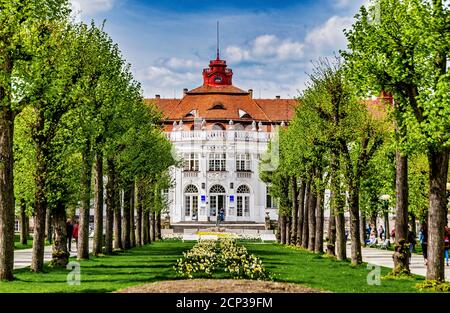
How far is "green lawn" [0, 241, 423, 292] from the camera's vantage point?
2207cm

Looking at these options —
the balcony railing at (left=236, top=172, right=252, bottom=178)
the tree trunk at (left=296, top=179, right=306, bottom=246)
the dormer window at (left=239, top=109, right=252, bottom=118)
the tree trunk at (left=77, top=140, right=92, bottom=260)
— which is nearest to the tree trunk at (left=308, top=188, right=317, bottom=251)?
the tree trunk at (left=296, top=179, right=306, bottom=246)

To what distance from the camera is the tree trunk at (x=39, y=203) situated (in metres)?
27.4

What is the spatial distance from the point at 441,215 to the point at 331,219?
60.1 feet

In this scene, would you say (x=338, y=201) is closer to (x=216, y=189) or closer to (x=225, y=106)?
(x=216, y=189)

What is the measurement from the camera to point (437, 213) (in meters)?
22.2

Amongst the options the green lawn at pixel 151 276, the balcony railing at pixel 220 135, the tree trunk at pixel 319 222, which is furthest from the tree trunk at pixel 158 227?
the green lawn at pixel 151 276

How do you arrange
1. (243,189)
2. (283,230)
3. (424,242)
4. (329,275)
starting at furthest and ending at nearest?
(243,189) → (283,230) → (424,242) → (329,275)

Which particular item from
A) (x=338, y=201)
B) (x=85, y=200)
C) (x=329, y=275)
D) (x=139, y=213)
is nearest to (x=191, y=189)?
(x=139, y=213)

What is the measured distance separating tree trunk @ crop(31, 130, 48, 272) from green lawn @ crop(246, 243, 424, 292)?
758 cm

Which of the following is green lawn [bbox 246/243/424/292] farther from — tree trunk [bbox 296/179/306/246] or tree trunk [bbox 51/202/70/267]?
tree trunk [bbox 296/179/306/246]

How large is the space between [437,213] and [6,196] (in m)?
11.4
